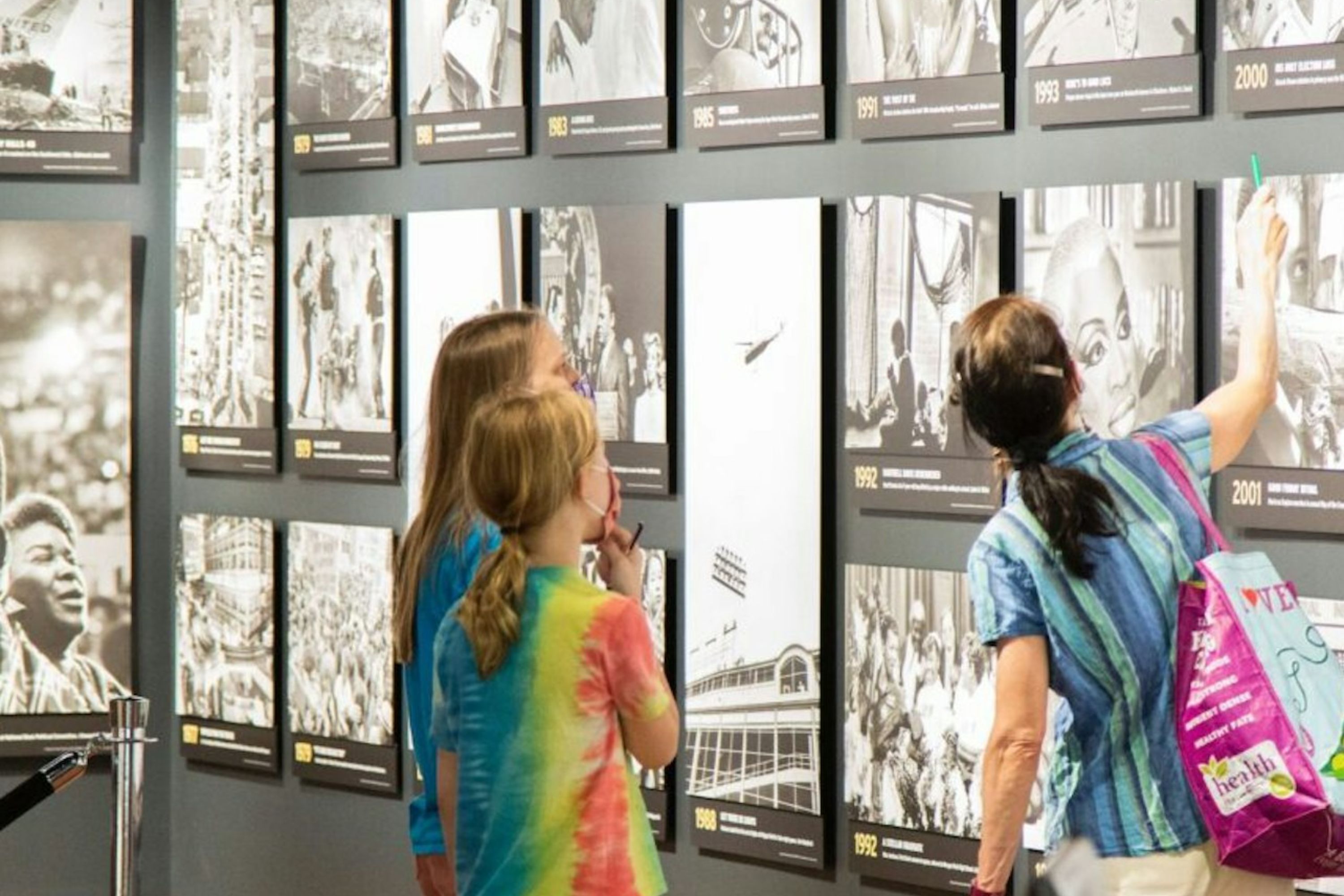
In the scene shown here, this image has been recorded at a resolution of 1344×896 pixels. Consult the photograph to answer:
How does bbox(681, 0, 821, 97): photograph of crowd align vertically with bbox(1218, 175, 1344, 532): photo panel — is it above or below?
above

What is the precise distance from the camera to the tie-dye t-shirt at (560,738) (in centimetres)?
336

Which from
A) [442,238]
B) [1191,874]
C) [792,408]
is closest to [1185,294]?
[792,408]

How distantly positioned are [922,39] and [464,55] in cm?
171

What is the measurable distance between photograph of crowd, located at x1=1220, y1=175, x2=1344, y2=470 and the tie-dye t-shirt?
6.26ft

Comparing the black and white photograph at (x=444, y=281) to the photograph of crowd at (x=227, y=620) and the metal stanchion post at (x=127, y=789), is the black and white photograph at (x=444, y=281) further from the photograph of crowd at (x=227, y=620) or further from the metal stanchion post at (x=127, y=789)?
the metal stanchion post at (x=127, y=789)

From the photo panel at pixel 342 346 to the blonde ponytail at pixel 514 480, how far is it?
3.12 metres

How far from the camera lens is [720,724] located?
18.8 ft

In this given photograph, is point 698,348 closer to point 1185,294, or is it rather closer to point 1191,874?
point 1185,294

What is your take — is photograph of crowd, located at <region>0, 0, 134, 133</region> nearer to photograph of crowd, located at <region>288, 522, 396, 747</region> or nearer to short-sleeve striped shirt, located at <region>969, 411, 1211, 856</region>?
photograph of crowd, located at <region>288, 522, 396, 747</region>

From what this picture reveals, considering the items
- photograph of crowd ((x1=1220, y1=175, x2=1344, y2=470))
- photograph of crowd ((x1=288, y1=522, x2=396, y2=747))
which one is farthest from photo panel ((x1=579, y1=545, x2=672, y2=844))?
photograph of crowd ((x1=1220, y1=175, x2=1344, y2=470))

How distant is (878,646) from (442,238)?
206 centimetres

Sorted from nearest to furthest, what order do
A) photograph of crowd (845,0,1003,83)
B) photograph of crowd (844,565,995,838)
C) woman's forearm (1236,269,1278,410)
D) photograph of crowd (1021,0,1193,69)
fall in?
woman's forearm (1236,269,1278,410)
photograph of crowd (1021,0,1193,69)
photograph of crowd (845,0,1003,83)
photograph of crowd (844,565,995,838)

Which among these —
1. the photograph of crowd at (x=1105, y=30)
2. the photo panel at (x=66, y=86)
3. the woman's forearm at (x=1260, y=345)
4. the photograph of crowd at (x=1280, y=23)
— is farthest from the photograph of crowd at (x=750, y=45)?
the photo panel at (x=66, y=86)

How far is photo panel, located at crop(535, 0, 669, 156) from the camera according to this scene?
578cm
